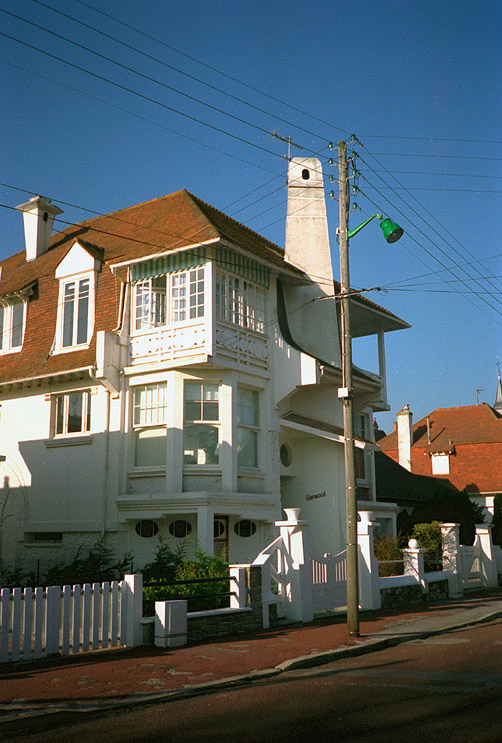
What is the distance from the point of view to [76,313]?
20703 millimetres

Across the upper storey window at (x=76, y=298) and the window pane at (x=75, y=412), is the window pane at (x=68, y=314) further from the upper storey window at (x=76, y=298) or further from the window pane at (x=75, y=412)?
the window pane at (x=75, y=412)

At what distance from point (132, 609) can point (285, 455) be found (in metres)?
11.3

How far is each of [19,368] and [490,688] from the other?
53.1ft

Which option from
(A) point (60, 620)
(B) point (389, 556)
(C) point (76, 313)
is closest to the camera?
(A) point (60, 620)

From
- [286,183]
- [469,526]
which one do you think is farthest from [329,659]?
[469,526]

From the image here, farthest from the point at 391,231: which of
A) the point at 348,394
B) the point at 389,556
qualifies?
the point at 389,556

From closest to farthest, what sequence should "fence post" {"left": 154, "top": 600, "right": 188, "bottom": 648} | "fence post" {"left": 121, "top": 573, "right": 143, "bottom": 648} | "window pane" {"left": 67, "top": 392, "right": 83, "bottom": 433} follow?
1. "fence post" {"left": 121, "top": 573, "right": 143, "bottom": 648}
2. "fence post" {"left": 154, "top": 600, "right": 188, "bottom": 648}
3. "window pane" {"left": 67, "top": 392, "right": 83, "bottom": 433}

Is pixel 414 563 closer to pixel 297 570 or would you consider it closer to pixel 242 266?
pixel 297 570

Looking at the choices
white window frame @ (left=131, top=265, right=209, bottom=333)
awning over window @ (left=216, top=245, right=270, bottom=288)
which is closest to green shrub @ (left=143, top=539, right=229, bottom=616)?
white window frame @ (left=131, top=265, right=209, bottom=333)

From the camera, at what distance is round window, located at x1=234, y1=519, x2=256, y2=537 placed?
19172 millimetres

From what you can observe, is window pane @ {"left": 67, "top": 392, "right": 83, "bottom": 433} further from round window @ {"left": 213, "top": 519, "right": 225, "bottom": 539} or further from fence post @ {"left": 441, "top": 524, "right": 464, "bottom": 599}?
fence post @ {"left": 441, "top": 524, "right": 464, "bottom": 599}

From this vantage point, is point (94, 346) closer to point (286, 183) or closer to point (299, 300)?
point (299, 300)

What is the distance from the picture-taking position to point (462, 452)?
4269cm

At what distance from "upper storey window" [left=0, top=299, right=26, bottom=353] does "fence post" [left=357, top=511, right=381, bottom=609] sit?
11458 mm
